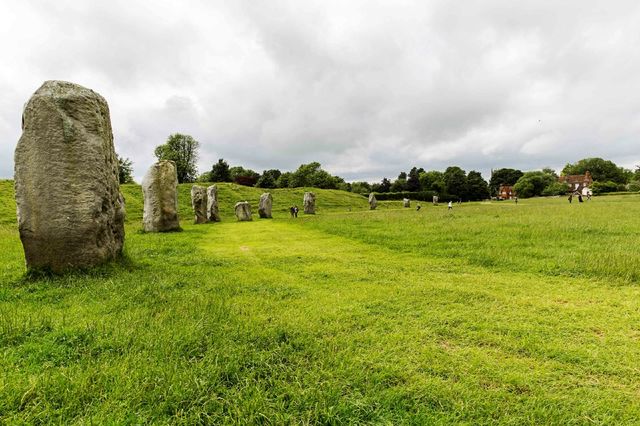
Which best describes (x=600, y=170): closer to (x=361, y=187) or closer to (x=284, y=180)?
(x=361, y=187)

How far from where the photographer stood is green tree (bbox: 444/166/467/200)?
91.0 meters

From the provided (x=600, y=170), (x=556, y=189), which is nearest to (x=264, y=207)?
(x=556, y=189)

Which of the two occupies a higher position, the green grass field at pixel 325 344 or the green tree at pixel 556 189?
the green tree at pixel 556 189

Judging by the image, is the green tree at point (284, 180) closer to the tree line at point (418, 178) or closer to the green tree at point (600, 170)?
the tree line at point (418, 178)

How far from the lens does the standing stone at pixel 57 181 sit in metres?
6.23

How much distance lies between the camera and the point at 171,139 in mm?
86250

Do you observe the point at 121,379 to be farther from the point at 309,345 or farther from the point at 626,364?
the point at 626,364

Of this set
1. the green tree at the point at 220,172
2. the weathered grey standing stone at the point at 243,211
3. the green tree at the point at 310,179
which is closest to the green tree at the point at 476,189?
the green tree at the point at 310,179

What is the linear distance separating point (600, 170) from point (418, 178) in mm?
67587

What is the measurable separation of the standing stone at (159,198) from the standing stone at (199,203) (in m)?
6.20

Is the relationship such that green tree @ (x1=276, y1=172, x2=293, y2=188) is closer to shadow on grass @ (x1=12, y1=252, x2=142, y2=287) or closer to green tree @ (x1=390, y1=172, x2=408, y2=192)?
green tree @ (x1=390, y1=172, x2=408, y2=192)

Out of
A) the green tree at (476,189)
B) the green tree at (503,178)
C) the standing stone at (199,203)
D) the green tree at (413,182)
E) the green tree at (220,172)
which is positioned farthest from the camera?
the green tree at (503,178)

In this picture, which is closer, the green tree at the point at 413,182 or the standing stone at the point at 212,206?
the standing stone at the point at 212,206

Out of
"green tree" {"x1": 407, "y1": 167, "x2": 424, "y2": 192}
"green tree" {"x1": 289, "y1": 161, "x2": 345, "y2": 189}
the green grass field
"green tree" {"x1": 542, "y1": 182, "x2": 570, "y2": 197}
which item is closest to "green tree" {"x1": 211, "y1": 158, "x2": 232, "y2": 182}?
"green tree" {"x1": 289, "y1": 161, "x2": 345, "y2": 189}
